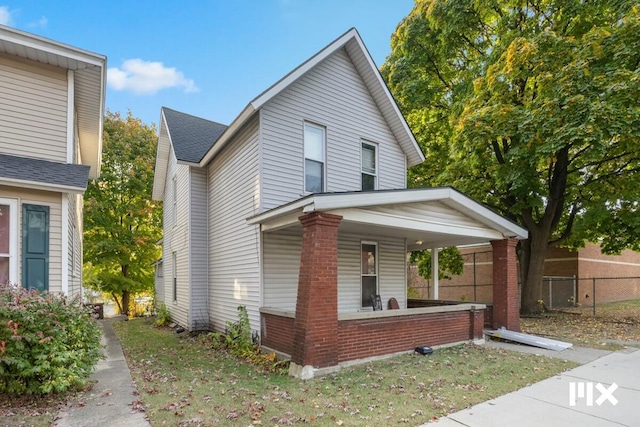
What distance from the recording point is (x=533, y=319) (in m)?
14.5

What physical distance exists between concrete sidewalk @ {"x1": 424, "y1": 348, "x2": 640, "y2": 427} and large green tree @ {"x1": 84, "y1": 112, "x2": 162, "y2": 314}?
18164mm

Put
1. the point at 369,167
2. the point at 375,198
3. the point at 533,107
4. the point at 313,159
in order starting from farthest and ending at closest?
1. the point at 533,107
2. the point at 369,167
3. the point at 313,159
4. the point at 375,198

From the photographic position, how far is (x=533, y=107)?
11.9 metres

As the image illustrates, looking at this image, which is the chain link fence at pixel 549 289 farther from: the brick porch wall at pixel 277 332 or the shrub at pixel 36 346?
the shrub at pixel 36 346

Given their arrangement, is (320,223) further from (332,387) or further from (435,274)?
(435,274)

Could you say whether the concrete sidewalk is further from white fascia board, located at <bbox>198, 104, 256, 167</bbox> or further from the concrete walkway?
white fascia board, located at <bbox>198, 104, 256, 167</bbox>

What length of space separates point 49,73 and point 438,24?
13.4 metres

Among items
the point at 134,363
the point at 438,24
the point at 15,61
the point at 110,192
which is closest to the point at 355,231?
the point at 134,363

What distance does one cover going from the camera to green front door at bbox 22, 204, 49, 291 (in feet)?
22.1

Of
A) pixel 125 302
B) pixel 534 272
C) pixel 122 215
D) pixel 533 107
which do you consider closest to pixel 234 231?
pixel 533 107

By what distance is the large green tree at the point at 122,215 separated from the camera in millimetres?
18984

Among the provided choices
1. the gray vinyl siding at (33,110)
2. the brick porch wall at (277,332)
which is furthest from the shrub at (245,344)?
the gray vinyl siding at (33,110)

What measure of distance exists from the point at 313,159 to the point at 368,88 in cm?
317

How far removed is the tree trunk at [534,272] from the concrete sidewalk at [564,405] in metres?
8.60
